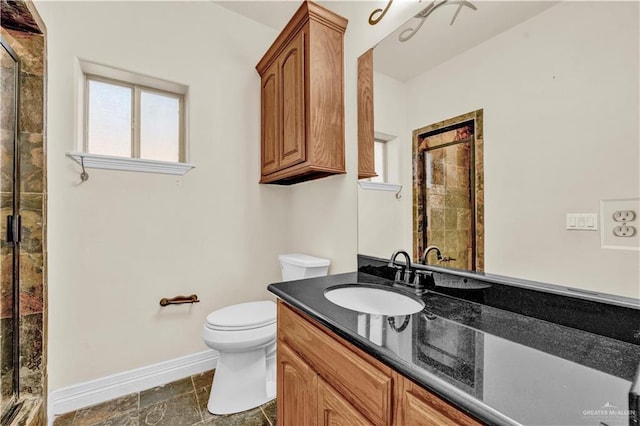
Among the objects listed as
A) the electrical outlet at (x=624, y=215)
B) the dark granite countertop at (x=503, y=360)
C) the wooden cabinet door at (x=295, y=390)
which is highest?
the electrical outlet at (x=624, y=215)

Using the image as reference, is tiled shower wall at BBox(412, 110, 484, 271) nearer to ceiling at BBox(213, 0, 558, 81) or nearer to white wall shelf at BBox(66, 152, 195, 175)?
ceiling at BBox(213, 0, 558, 81)

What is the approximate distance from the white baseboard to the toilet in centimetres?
40

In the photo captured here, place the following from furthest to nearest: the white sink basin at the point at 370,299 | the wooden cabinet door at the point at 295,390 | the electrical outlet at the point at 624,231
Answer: the white sink basin at the point at 370,299 < the wooden cabinet door at the point at 295,390 < the electrical outlet at the point at 624,231

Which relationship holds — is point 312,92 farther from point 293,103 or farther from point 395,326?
point 395,326

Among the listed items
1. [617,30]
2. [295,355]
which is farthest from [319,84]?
[295,355]

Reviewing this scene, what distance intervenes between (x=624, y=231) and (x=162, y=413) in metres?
2.13

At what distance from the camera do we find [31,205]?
1.40 m

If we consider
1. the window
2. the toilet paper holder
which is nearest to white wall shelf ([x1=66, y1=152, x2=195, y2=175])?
the window

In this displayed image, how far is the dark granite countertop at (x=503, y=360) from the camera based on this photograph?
1.50 feet

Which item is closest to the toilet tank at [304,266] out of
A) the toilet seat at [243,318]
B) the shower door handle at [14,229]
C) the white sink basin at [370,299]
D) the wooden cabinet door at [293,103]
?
the toilet seat at [243,318]

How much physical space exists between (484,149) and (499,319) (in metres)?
0.58

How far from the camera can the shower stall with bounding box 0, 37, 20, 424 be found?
1.27m

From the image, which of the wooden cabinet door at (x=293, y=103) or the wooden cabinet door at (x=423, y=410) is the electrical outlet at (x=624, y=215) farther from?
the wooden cabinet door at (x=293, y=103)

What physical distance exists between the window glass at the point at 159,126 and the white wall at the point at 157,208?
20 centimetres
